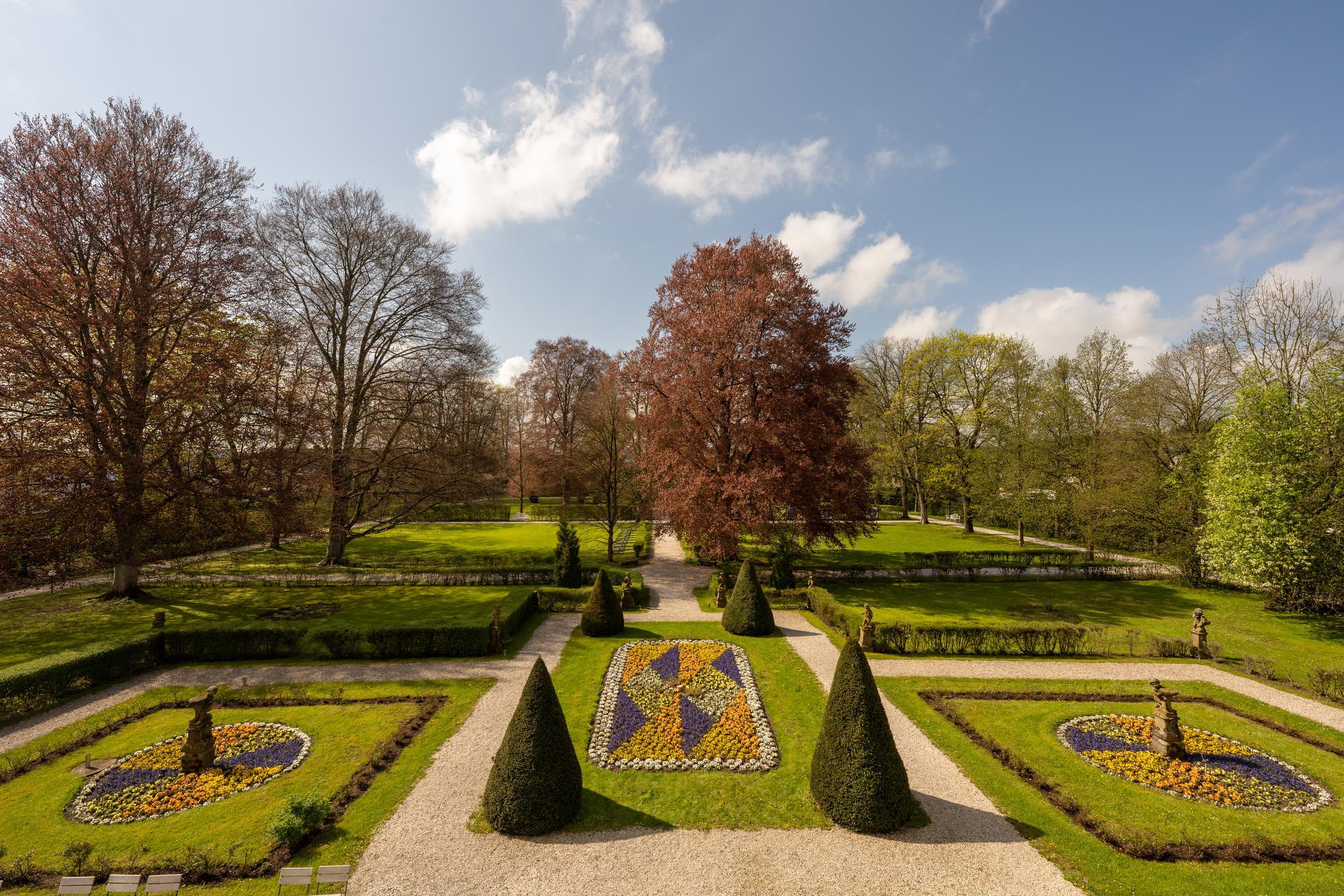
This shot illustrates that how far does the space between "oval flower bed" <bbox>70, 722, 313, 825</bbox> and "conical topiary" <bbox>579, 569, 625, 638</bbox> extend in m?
8.64

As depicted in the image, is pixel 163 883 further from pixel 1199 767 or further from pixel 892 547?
pixel 892 547

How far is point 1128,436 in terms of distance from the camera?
105 ft

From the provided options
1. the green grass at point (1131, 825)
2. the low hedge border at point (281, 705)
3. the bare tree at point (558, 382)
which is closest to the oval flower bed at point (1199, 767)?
the green grass at point (1131, 825)

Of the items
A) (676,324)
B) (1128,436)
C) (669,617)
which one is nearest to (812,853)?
(669,617)

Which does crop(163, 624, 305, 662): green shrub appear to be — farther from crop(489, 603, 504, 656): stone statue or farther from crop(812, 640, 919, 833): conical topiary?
crop(812, 640, 919, 833): conical topiary

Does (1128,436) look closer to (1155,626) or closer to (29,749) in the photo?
(1155,626)

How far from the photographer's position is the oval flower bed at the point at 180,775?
880 cm

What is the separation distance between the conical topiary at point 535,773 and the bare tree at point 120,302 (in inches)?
757

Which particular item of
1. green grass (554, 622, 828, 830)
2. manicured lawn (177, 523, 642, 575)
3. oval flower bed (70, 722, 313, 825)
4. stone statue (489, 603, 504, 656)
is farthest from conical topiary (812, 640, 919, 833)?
manicured lawn (177, 523, 642, 575)

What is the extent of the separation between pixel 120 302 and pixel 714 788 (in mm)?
26514

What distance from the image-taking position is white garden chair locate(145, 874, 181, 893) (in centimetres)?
647

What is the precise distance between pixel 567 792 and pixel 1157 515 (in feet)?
114

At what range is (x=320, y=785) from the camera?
954cm

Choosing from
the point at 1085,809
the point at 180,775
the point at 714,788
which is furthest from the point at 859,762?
the point at 180,775
